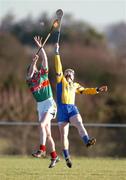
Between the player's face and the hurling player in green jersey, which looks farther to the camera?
the player's face

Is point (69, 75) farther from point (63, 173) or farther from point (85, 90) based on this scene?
point (63, 173)

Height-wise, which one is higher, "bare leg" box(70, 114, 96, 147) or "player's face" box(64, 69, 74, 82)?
"player's face" box(64, 69, 74, 82)

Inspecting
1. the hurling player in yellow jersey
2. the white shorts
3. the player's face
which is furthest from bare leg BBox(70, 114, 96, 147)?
the player's face

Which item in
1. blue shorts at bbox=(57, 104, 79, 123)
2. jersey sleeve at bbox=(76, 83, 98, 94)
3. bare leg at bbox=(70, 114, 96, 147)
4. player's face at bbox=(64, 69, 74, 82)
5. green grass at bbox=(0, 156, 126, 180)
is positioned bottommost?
green grass at bbox=(0, 156, 126, 180)

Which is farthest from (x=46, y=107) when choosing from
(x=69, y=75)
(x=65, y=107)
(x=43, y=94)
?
(x=69, y=75)

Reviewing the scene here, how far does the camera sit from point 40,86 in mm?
18328

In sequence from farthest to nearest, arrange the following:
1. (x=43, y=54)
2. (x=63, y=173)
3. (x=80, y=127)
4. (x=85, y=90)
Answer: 1. (x=85, y=90)
2. (x=43, y=54)
3. (x=80, y=127)
4. (x=63, y=173)

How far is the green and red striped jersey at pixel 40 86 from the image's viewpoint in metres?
18.3

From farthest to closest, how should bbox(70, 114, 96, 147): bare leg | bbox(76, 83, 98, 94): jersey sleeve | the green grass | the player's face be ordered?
bbox(76, 83, 98, 94): jersey sleeve, the player's face, bbox(70, 114, 96, 147): bare leg, the green grass

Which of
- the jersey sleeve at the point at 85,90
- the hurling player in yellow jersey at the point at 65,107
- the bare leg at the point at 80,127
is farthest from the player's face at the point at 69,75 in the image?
the bare leg at the point at 80,127

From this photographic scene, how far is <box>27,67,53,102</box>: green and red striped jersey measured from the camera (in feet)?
59.9

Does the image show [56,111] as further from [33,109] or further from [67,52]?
[67,52]

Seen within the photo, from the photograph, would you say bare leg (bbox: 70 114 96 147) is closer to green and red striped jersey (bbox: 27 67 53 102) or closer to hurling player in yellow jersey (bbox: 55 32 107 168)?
hurling player in yellow jersey (bbox: 55 32 107 168)

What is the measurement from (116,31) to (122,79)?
4183 cm
